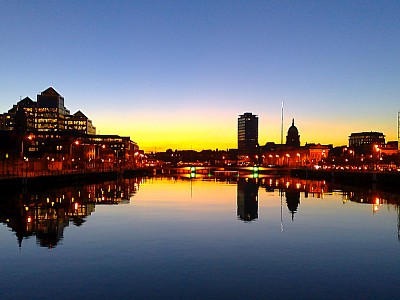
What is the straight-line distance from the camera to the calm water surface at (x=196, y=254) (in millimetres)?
20234

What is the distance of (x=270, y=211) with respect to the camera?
50781mm

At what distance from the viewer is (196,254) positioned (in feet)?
89.2

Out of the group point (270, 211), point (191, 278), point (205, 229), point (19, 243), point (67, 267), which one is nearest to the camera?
point (191, 278)

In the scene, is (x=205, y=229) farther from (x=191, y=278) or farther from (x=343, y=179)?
(x=343, y=179)

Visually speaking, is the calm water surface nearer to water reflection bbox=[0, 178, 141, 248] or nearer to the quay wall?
water reflection bbox=[0, 178, 141, 248]

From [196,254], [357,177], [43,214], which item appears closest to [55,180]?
[43,214]

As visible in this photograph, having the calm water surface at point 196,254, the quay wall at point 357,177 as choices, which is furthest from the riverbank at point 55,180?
the quay wall at point 357,177

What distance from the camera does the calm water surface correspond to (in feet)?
66.4

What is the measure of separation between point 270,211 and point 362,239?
17944 millimetres

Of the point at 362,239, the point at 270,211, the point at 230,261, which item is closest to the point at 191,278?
the point at 230,261

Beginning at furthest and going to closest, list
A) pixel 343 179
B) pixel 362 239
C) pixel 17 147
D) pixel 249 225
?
pixel 343 179 → pixel 17 147 → pixel 249 225 → pixel 362 239

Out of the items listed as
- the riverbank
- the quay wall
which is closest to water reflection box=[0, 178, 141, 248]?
the riverbank

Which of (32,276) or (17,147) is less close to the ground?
(17,147)

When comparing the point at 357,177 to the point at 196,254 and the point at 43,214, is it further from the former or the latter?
the point at 196,254
